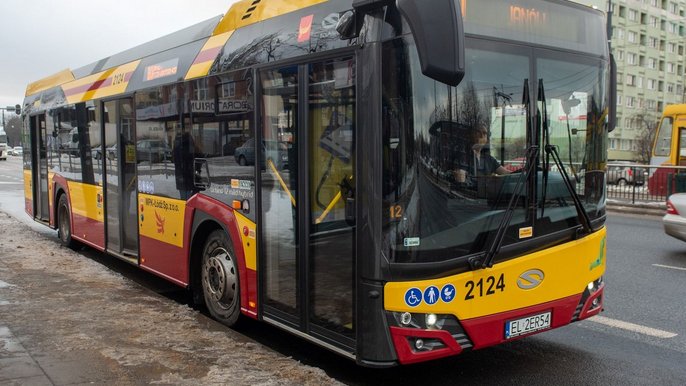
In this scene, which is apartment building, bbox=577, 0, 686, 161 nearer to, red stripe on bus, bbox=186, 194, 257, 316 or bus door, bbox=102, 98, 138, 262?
bus door, bbox=102, 98, 138, 262

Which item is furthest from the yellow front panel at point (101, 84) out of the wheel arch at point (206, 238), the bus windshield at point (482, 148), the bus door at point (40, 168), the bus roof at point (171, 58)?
the bus windshield at point (482, 148)

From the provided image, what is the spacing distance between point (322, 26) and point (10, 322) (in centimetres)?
405

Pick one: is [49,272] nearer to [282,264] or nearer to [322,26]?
→ [282,264]

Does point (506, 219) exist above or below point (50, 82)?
below

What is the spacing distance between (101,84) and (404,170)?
20.5 ft

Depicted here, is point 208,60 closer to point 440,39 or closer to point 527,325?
point 440,39

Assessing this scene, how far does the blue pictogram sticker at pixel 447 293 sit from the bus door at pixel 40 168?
376 inches

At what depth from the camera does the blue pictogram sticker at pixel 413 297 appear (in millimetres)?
4039

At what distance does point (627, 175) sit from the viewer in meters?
18.9

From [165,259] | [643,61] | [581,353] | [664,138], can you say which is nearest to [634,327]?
[581,353]

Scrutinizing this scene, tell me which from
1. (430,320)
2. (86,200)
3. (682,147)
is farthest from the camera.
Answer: (682,147)

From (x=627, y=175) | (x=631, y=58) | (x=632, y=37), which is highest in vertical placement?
(x=632, y=37)

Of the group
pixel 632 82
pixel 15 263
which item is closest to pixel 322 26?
pixel 15 263

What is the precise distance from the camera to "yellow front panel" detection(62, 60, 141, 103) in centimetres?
812
